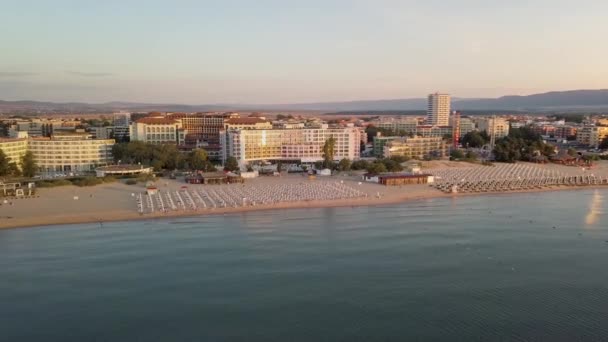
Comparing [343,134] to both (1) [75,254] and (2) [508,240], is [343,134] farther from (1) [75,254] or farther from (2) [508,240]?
(1) [75,254]

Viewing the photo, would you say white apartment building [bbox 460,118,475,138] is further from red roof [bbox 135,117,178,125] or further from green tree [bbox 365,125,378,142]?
red roof [bbox 135,117,178,125]

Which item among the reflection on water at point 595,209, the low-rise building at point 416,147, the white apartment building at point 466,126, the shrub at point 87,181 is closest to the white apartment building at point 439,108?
the white apartment building at point 466,126

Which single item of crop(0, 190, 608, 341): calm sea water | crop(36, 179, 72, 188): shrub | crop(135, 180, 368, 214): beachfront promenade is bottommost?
crop(0, 190, 608, 341): calm sea water

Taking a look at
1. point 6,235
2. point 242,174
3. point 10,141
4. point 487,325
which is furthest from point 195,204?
point 10,141

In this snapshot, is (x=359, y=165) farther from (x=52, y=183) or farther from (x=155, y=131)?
(x=155, y=131)

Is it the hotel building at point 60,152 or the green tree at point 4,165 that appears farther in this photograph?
the hotel building at point 60,152

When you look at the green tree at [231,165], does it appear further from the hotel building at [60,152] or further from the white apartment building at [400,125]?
the white apartment building at [400,125]

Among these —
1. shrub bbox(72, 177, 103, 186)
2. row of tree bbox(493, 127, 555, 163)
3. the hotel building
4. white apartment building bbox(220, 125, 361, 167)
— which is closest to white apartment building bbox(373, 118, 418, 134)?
row of tree bbox(493, 127, 555, 163)
